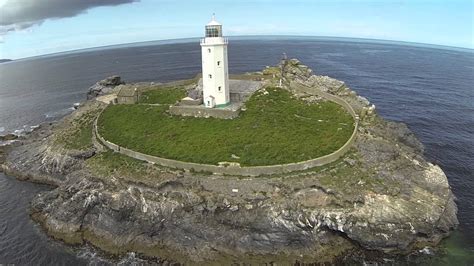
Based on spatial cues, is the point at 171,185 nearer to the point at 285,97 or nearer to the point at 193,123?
the point at 193,123

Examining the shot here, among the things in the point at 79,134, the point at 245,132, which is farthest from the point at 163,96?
the point at 245,132

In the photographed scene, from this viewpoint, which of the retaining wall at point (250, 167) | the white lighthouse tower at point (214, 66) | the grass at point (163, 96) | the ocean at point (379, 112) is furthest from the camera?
the grass at point (163, 96)

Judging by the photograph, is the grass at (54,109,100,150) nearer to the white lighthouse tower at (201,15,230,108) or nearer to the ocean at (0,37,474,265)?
the ocean at (0,37,474,265)

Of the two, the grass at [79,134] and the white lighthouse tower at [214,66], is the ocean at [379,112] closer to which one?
the grass at [79,134]

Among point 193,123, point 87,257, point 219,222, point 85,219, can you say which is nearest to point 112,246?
point 87,257

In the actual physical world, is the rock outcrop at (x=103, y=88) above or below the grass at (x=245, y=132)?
above

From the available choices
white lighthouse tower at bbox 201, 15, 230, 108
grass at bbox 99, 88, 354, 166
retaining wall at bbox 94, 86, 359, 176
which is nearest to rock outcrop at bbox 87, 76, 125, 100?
grass at bbox 99, 88, 354, 166

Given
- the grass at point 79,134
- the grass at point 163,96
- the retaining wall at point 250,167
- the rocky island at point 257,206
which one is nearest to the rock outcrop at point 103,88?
the grass at point 79,134

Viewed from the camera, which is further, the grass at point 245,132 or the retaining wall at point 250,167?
the grass at point 245,132
